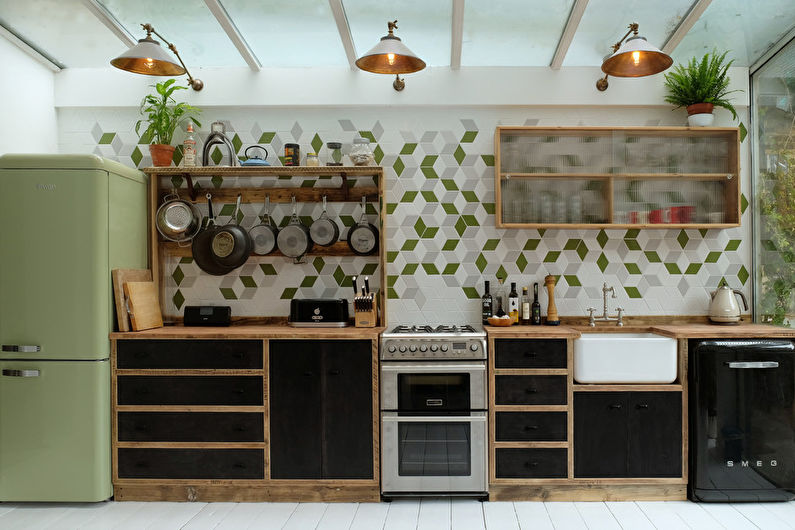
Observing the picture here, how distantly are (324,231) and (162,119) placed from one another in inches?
56.2

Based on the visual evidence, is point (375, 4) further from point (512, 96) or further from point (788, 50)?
point (788, 50)

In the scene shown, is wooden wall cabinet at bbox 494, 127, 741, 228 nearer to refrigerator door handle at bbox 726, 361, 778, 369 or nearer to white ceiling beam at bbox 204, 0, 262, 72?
refrigerator door handle at bbox 726, 361, 778, 369

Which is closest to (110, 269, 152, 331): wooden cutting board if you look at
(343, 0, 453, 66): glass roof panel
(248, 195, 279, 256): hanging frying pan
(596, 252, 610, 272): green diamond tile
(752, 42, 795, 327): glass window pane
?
(248, 195, 279, 256): hanging frying pan

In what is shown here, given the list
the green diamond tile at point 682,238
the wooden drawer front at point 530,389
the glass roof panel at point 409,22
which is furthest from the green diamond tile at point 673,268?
the glass roof panel at point 409,22

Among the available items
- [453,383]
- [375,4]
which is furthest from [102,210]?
[453,383]

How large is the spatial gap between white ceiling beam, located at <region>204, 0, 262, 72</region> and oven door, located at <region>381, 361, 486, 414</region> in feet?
7.64

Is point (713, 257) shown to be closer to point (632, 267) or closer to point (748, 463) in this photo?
point (632, 267)

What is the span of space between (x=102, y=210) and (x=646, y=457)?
3.65 m

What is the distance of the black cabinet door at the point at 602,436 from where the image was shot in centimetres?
336

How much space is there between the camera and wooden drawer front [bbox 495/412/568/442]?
3373 millimetres

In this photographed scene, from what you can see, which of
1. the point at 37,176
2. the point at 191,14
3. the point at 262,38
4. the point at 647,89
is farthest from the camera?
Result: the point at 647,89

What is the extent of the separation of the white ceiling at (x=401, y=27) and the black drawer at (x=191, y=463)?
8.76 feet

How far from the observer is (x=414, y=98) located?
407 cm

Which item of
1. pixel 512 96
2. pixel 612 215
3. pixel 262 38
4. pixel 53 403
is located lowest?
pixel 53 403
